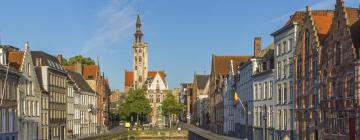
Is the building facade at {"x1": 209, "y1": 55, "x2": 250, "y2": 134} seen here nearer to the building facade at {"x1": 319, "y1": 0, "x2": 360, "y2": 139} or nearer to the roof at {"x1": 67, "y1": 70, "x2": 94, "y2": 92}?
the roof at {"x1": 67, "y1": 70, "x2": 94, "y2": 92}

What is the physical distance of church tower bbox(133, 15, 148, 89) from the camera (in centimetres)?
19670

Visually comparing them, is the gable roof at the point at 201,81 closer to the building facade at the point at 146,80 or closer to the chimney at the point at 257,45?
the building facade at the point at 146,80

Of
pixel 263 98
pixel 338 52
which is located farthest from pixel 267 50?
pixel 338 52

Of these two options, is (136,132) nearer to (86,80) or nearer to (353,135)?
(86,80)

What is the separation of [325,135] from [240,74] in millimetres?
38410

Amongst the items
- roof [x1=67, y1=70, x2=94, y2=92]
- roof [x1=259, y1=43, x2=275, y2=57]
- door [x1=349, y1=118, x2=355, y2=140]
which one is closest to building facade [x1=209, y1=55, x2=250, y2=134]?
roof [x1=67, y1=70, x2=94, y2=92]

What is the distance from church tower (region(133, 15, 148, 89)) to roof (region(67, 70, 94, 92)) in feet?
275

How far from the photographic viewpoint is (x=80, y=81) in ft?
354

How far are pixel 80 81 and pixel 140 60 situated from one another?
89.5 meters

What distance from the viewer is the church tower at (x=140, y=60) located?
197 meters

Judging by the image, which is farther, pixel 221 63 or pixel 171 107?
pixel 171 107

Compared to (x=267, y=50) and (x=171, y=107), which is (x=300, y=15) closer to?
(x=267, y=50)

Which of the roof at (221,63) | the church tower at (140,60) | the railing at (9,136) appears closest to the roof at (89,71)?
the roof at (221,63)

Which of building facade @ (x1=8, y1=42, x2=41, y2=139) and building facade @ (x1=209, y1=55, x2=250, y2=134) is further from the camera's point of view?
building facade @ (x1=209, y1=55, x2=250, y2=134)
